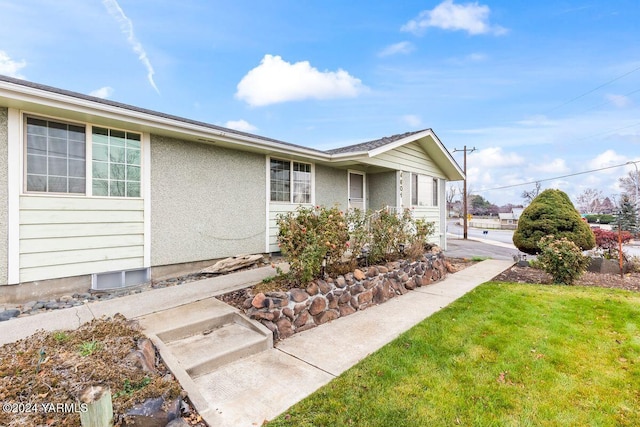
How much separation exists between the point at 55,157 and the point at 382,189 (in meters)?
8.58

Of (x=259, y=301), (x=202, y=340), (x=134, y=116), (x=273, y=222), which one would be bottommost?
(x=202, y=340)

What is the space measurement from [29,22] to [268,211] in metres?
6.62

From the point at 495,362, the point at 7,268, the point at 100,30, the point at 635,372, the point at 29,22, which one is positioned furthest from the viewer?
the point at 100,30

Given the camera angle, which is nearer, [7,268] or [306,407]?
[306,407]

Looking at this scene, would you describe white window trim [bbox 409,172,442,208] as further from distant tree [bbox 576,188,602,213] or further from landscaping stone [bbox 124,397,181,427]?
distant tree [bbox 576,188,602,213]

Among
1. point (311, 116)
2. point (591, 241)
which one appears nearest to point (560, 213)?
point (591, 241)

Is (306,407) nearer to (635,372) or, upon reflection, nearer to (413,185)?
(635,372)

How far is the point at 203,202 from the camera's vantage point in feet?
20.7

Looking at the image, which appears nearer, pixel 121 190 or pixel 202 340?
pixel 202 340

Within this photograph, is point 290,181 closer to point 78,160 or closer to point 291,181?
point 291,181

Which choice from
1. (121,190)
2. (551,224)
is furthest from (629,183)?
(121,190)

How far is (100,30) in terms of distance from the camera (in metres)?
7.50

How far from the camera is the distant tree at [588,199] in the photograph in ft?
188

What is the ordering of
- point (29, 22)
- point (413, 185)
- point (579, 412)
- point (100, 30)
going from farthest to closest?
point (413, 185), point (100, 30), point (29, 22), point (579, 412)
